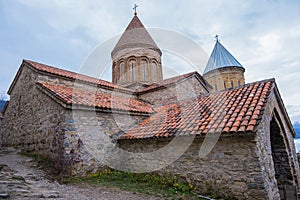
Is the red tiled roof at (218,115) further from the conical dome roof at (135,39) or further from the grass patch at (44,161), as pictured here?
the conical dome roof at (135,39)

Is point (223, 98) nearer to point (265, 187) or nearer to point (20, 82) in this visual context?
point (265, 187)

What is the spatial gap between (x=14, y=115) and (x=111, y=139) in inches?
221

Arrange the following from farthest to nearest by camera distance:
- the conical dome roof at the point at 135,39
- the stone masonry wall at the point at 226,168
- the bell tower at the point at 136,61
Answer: the conical dome roof at the point at 135,39 < the bell tower at the point at 136,61 < the stone masonry wall at the point at 226,168

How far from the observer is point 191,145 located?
221 inches

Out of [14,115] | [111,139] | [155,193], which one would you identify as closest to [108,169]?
[111,139]

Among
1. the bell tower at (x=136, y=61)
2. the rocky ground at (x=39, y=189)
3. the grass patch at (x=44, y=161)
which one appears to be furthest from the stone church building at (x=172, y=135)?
the bell tower at (x=136, y=61)

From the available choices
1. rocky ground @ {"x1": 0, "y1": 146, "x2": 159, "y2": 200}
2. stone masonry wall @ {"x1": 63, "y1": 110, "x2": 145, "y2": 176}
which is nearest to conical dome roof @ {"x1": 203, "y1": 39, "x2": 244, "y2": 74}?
stone masonry wall @ {"x1": 63, "y1": 110, "x2": 145, "y2": 176}

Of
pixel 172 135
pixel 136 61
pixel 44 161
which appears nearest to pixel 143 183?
pixel 172 135

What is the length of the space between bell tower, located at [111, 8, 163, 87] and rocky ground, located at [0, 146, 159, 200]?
988cm

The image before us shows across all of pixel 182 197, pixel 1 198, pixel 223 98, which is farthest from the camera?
pixel 223 98

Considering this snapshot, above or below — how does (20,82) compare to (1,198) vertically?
above

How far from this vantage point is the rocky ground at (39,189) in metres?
3.87

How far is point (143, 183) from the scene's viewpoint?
598 cm

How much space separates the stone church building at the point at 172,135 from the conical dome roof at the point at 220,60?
660 inches
